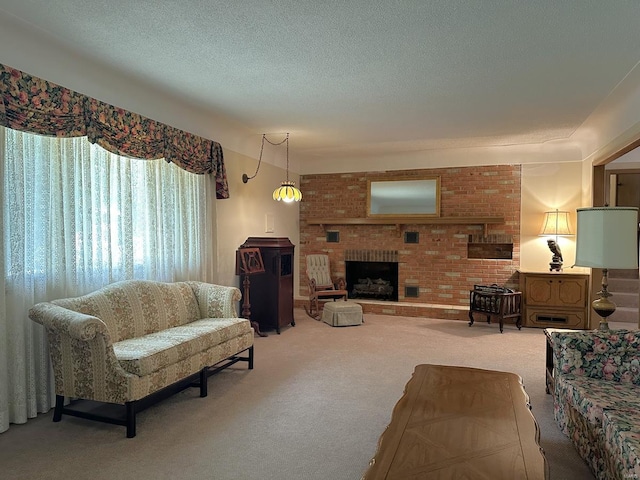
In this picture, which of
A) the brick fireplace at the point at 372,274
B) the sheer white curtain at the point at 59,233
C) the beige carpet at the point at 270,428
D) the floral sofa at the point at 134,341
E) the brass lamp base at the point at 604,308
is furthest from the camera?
the brick fireplace at the point at 372,274

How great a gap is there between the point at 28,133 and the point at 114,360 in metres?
1.65

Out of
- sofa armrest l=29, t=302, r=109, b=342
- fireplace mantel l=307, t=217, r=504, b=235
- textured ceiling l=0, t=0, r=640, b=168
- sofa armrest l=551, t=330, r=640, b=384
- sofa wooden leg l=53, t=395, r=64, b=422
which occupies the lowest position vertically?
sofa wooden leg l=53, t=395, r=64, b=422

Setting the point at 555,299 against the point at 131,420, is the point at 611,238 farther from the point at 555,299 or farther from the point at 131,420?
the point at 555,299

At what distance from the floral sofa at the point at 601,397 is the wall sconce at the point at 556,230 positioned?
3.59 meters

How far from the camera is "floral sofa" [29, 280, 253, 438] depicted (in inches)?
108

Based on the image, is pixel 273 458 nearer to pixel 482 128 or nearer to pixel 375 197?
pixel 482 128

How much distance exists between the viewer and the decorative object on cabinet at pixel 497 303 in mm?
5785

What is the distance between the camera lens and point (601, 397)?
232cm

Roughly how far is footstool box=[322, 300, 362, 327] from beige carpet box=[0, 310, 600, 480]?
Answer: 1.21 meters

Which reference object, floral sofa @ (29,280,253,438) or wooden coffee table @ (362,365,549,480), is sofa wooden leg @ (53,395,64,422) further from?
wooden coffee table @ (362,365,549,480)

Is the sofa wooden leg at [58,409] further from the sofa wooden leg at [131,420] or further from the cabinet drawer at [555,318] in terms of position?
the cabinet drawer at [555,318]

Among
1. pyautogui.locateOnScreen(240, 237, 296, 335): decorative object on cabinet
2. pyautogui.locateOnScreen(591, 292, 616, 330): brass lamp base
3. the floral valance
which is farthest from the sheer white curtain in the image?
pyautogui.locateOnScreen(591, 292, 616, 330): brass lamp base

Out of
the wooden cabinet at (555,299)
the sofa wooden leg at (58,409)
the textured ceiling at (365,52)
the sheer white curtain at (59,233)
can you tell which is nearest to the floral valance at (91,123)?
the sheer white curtain at (59,233)

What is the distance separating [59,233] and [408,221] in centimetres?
499
